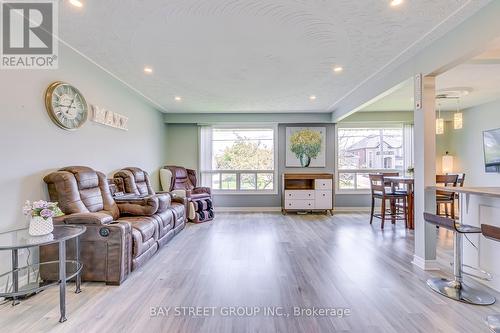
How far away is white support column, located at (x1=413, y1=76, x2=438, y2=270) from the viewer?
276cm

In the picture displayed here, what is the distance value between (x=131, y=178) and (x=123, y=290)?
79.6 inches

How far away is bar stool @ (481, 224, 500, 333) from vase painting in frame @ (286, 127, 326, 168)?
14.4ft

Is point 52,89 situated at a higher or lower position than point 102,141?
higher

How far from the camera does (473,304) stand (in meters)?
2.06

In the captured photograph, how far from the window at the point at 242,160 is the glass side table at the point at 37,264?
4075mm

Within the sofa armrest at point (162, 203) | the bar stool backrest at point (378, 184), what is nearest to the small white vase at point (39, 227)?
the sofa armrest at point (162, 203)

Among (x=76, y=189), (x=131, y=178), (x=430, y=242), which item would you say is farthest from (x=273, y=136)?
(x=76, y=189)

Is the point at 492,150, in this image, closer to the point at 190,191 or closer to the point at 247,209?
the point at 247,209

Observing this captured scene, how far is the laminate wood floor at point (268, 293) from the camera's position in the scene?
180cm

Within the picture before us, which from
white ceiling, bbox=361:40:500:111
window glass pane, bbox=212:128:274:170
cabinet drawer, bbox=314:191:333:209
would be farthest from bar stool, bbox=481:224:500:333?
window glass pane, bbox=212:128:274:170

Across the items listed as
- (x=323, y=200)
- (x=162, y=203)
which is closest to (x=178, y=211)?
(x=162, y=203)

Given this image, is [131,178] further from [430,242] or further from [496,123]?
[496,123]

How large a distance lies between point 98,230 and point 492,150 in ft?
23.6

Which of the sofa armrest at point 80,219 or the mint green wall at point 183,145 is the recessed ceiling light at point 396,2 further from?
the mint green wall at point 183,145
